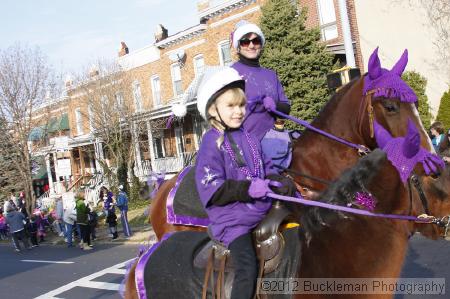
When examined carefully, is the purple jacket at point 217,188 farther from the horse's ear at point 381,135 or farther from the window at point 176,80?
the window at point 176,80

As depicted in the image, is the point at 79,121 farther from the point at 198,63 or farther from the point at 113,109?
the point at 198,63

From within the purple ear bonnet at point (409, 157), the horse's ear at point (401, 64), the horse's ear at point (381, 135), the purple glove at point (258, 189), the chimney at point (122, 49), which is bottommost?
the purple glove at point (258, 189)

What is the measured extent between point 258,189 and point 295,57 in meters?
15.9

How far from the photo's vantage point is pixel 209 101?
9.74 feet

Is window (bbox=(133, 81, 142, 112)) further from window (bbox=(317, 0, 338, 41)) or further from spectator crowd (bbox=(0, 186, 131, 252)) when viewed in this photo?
window (bbox=(317, 0, 338, 41))

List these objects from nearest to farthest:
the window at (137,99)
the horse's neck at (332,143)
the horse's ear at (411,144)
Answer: the horse's ear at (411,144) → the horse's neck at (332,143) → the window at (137,99)

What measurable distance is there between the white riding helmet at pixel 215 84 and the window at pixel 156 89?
27346 mm

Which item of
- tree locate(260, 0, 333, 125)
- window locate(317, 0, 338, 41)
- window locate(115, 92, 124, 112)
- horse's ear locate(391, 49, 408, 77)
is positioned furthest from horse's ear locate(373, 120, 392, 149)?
window locate(115, 92, 124, 112)

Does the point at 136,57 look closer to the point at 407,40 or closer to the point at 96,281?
the point at 407,40

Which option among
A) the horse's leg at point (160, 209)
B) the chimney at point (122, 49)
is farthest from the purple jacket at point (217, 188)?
the chimney at point (122, 49)

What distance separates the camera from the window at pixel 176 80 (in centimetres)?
2905

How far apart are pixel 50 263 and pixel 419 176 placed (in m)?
13.0

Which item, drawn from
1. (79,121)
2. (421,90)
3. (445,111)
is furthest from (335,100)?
(79,121)

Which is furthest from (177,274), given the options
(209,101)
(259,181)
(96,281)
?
(96,281)
